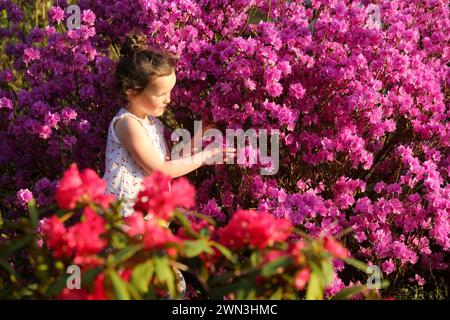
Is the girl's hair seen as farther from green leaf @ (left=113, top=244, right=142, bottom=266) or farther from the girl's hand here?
green leaf @ (left=113, top=244, right=142, bottom=266)

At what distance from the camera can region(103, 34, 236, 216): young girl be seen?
3416 millimetres

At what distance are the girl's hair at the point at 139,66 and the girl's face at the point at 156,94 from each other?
2cm

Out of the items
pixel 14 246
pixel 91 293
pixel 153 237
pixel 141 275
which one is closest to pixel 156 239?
pixel 153 237

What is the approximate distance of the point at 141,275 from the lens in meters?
1.87

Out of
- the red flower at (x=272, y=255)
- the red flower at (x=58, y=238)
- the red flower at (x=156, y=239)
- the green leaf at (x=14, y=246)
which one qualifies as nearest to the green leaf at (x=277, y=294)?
the red flower at (x=272, y=255)

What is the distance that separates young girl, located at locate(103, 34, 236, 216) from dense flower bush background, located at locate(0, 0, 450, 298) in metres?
0.38

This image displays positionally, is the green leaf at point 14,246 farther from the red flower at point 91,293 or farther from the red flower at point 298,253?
the red flower at point 298,253

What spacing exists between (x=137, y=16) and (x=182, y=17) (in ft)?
0.98

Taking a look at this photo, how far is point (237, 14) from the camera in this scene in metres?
4.25

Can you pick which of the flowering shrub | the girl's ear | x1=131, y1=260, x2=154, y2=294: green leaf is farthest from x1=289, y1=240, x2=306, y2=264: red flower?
the girl's ear

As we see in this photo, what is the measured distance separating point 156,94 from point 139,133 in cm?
→ 22

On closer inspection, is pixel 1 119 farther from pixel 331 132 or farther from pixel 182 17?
pixel 331 132

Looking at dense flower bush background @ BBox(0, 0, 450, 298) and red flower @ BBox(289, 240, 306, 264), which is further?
dense flower bush background @ BBox(0, 0, 450, 298)
